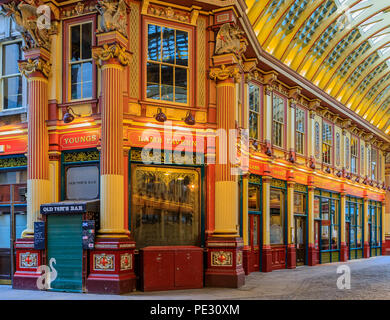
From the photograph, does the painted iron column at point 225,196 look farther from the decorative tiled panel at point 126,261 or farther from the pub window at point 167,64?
the decorative tiled panel at point 126,261

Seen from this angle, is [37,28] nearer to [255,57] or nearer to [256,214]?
[255,57]

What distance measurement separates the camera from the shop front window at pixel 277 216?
2013 centimetres

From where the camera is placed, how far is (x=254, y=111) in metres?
19.1

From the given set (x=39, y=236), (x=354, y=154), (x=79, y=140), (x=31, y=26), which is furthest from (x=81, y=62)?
(x=354, y=154)

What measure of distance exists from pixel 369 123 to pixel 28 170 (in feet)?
76.1

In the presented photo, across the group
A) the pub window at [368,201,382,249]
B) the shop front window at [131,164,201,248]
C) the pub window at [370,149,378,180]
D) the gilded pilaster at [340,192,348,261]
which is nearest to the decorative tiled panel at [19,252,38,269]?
the shop front window at [131,164,201,248]

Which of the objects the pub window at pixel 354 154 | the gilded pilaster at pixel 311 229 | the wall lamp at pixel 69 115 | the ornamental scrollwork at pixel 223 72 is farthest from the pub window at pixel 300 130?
the wall lamp at pixel 69 115

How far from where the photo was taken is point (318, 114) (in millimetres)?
24828

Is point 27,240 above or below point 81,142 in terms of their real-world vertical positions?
below

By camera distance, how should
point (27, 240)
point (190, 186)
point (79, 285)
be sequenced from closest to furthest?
point (79, 285)
point (27, 240)
point (190, 186)

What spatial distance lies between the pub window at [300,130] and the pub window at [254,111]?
3704 millimetres

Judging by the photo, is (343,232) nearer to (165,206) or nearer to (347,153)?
(347,153)

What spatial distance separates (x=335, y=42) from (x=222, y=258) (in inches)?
565

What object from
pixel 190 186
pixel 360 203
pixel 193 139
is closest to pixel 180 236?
pixel 190 186
